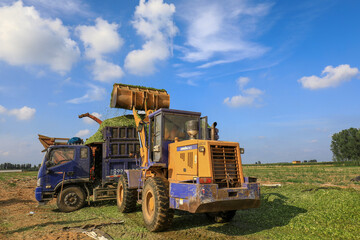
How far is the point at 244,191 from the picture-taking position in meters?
6.39

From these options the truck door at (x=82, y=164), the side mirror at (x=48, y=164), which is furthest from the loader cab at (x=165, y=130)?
the side mirror at (x=48, y=164)

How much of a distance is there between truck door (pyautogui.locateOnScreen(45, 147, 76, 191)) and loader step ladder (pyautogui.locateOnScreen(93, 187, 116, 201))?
3.96 ft

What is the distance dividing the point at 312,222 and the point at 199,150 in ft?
13.3

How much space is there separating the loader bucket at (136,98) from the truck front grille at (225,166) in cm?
500

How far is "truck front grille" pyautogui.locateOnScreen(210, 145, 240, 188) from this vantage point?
6.58 metres

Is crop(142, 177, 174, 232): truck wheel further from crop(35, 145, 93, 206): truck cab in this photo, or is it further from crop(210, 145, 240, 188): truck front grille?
crop(35, 145, 93, 206): truck cab

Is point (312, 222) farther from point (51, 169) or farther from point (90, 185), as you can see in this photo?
point (51, 169)

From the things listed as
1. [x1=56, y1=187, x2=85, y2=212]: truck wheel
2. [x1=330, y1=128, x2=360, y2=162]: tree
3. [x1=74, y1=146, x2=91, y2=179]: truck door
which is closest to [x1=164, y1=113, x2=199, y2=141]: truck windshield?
[x1=74, y1=146, x2=91, y2=179]: truck door

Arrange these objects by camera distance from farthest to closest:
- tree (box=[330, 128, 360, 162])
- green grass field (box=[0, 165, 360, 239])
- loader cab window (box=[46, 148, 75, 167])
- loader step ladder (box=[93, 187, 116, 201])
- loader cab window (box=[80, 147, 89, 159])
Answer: tree (box=[330, 128, 360, 162]) → loader cab window (box=[80, 147, 89, 159]) → loader step ladder (box=[93, 187, 116, 201]) → loader cab window (box=[46, 148, 75, 167]) → green grass field (box=[0, 165, 360, 239])

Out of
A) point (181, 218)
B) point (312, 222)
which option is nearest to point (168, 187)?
point (181, 218)

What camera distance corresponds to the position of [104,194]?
10.7 metres

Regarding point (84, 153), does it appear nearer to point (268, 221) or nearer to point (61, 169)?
point (61, 169)

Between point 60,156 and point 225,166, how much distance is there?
23.9 ft

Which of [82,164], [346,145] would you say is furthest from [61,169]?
[346,145]
